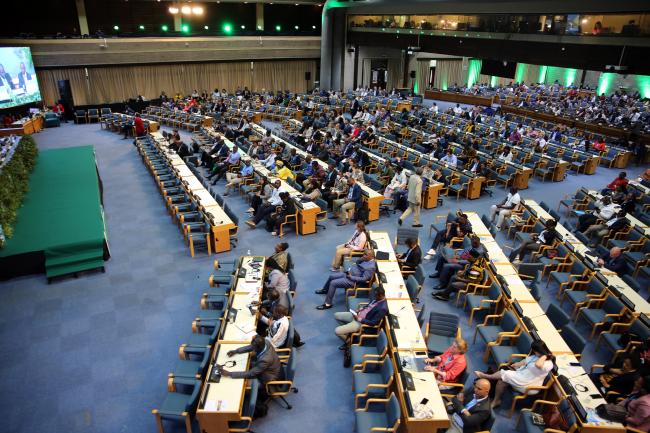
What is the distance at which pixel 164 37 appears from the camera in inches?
1113

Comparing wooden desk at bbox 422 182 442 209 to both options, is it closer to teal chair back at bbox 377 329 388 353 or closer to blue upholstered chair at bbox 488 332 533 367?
blue upholstered chair at bbox 488 332 533 367

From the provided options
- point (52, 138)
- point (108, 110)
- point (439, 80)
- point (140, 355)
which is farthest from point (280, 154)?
point (439, 80)

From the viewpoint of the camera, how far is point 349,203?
12.1 metres

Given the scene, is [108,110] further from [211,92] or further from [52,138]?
[211,92]

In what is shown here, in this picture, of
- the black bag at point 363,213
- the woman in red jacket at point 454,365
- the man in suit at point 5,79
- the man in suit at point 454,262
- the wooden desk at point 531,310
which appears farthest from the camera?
the man in suit at point 5,79

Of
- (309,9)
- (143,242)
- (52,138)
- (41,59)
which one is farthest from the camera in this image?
(309,9)

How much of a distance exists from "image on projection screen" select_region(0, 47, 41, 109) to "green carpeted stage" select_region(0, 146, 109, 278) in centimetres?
1020

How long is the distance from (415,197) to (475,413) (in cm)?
712

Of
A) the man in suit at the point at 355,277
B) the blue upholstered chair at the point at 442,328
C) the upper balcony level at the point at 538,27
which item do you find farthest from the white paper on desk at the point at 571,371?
the upper balcony level at the point at 538,27

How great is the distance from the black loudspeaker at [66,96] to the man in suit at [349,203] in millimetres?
22611

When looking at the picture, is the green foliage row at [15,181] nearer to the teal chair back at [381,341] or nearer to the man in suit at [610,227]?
the teal chair back at [381,341]

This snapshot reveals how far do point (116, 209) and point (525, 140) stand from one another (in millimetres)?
16427

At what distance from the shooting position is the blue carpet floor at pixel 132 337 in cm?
616

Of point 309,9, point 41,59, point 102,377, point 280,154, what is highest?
point 309,9
